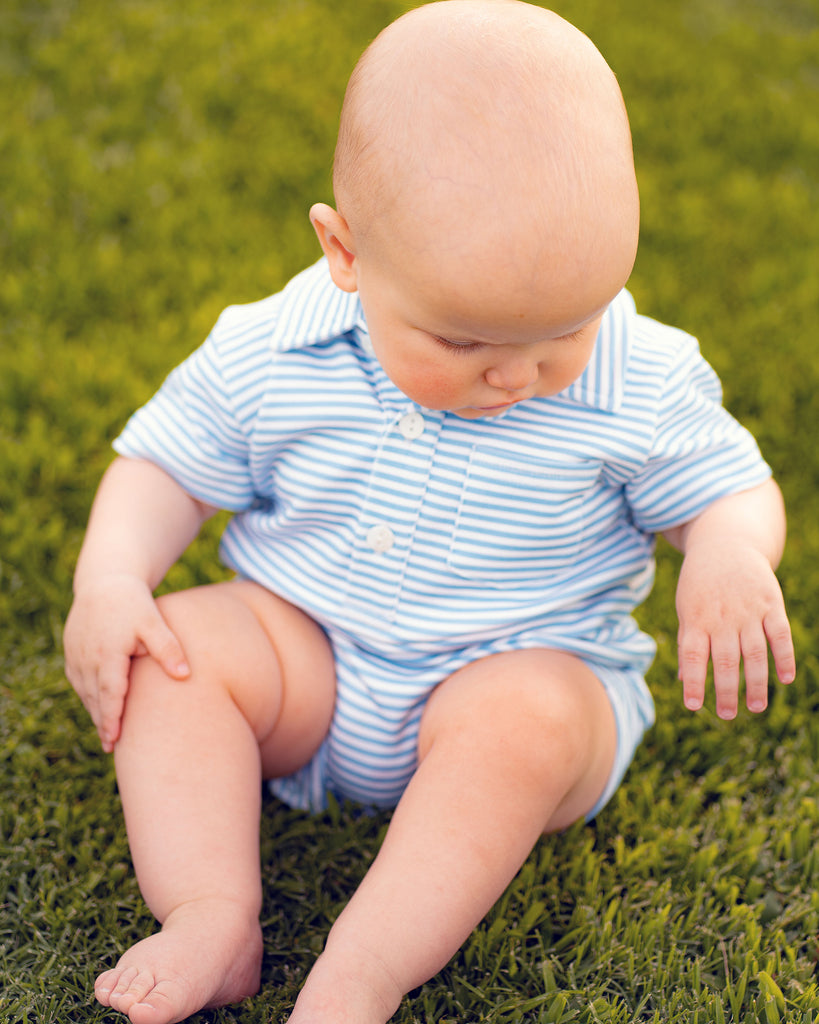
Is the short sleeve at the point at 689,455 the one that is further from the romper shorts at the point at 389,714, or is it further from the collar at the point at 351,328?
the romper shorts at the point at 389,714

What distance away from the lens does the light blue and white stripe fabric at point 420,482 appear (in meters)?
1.76

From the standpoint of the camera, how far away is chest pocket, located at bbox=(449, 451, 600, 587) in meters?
1.77

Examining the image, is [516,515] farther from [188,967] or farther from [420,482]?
[188,967]

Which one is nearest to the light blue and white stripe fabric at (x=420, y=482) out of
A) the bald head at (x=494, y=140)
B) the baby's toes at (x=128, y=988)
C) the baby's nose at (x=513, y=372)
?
the baby's nose at (x=513, y=372)

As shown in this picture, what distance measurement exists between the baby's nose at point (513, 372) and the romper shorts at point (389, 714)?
1.55 ft

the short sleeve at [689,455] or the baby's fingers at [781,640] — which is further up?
the short sleeve at [689,455]

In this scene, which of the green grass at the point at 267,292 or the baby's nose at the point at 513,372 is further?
the green grass at the point at 267,292

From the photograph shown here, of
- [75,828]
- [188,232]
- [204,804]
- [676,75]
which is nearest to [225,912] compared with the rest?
[204,804]

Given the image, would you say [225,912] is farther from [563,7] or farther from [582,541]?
[563,7]

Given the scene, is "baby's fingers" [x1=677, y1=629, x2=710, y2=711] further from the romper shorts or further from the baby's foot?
the baby's foot

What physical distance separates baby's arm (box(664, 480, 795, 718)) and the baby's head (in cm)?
37

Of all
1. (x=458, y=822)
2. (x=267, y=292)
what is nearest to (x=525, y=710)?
(x=458, y=822)

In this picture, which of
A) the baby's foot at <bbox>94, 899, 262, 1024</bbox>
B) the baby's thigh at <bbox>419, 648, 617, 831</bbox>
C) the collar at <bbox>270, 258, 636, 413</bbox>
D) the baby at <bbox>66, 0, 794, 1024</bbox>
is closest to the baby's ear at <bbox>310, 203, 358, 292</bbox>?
the baby at <bbox>66, 0, 794, 1024</bbox>

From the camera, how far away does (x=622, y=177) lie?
4.67 feet
